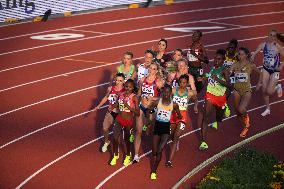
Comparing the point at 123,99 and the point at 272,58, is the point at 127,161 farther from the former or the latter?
the point at 272,58

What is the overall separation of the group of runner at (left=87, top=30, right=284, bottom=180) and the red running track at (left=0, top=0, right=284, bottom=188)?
1.38ft

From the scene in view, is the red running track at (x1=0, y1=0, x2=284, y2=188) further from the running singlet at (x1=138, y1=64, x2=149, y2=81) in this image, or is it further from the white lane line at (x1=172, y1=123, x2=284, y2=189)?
the running singlet at (x1=138, y1=64, x2=149, y2=81)

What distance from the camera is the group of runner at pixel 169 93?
40.9 ft

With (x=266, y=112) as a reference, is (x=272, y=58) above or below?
above

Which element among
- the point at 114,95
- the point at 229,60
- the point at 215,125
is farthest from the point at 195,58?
the point at 114,95

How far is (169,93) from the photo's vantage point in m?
12.3

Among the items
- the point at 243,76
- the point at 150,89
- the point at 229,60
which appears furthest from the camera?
the point at 229,60

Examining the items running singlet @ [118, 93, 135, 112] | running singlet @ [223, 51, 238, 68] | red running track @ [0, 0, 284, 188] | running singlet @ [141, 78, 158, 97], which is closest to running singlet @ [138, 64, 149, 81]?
running singlet @ [141, 78, 158, 97]

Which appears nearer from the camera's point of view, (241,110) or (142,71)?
(142,71)

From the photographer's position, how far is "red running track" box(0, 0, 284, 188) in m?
12.6

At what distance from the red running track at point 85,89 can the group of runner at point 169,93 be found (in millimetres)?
420

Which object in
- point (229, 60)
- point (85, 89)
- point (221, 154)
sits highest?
point (229, 60)

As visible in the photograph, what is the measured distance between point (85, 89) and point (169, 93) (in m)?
6.32

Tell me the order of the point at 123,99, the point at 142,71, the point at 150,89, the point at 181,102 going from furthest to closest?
the point at 142,71 < the point at 150,89 < the point at 181,102 < the point at 123,99
